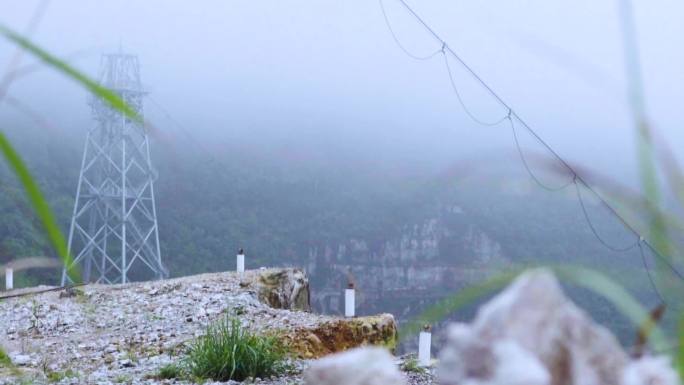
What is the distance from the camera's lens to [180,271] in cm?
1072

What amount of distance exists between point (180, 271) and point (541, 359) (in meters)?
10.4

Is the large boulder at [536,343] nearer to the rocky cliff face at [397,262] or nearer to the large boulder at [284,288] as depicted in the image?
the rocky cliff face at [397,262]

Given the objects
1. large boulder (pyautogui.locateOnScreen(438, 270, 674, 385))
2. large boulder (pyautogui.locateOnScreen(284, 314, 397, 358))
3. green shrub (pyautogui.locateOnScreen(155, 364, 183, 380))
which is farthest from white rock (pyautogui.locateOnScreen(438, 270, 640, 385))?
large boulder (pyautogui.locateOnScreen(284, 314, 397, 358))

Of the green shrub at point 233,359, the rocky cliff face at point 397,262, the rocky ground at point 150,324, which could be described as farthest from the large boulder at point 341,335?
the green shrub at point 233,359

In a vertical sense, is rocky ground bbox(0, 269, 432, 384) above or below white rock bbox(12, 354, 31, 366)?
above

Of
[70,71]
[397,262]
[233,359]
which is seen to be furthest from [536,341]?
[397,262]

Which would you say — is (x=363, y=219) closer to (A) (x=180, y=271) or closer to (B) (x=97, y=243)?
(A) (x=180, y=271)

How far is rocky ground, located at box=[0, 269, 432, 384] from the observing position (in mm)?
5137

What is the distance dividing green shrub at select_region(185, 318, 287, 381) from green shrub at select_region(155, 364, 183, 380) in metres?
0.05

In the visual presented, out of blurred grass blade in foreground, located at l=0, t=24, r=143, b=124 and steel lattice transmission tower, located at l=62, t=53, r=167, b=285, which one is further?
steel lattice transmission tower, located at l=62, t=53, r=167, b=285

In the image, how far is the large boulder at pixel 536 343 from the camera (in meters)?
0.53

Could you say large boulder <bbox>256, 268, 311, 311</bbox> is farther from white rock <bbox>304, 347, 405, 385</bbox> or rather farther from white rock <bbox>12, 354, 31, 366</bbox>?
white rock <bbox>304, 347, 405, 385</bbox>

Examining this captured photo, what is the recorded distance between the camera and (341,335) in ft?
20.5

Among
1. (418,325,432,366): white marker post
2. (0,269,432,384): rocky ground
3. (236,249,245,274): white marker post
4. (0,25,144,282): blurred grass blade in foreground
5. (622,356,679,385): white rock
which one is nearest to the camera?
(0,25,144,282): blurred grass blade in foreground
